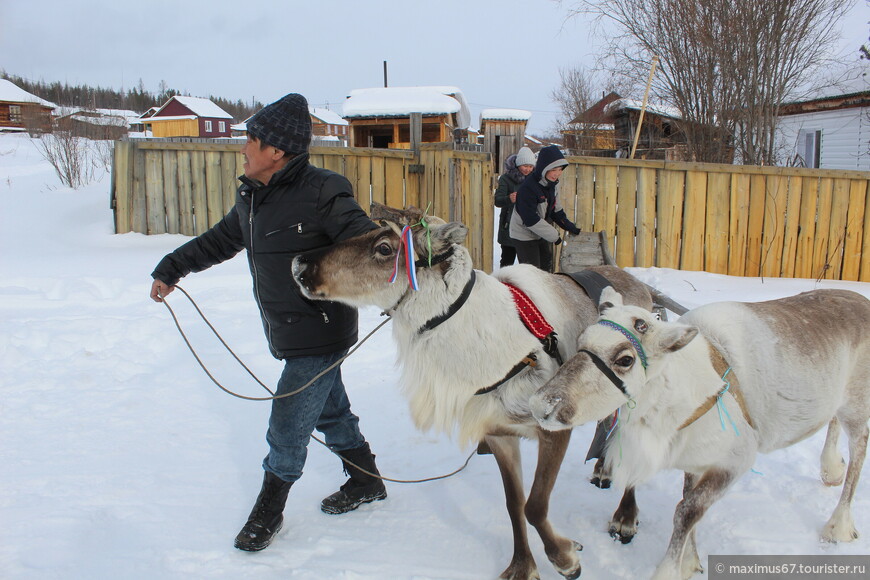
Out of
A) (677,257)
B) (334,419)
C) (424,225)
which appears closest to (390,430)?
(334,419)

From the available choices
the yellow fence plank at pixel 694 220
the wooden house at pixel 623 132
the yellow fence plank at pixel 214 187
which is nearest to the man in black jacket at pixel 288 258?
the yellow fence plank at pixel 214 187

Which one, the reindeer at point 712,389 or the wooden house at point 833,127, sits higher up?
the wooden house at point 833,127

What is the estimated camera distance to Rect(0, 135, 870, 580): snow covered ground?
291 cm

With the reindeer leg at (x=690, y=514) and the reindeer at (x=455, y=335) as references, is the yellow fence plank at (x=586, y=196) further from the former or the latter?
the reindeer leg at (x=690, y=514)

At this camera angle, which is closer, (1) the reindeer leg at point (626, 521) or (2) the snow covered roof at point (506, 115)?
(1) the reindeer leg at point (626, 521)

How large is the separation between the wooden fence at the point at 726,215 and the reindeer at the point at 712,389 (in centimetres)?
573

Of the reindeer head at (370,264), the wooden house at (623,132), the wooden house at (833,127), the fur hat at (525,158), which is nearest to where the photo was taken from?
the reindeer head at (370,264)

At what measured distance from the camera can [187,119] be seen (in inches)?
1693

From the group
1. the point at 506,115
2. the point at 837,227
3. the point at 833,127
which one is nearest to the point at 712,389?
the point at 837,227

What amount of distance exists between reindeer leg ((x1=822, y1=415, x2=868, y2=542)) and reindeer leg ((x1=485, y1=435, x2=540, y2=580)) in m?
1.61

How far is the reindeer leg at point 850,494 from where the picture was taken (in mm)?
3004

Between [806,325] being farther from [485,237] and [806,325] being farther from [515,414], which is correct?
[485,237]

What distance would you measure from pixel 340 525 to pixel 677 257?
7.28 meters

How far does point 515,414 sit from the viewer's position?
2709mm
